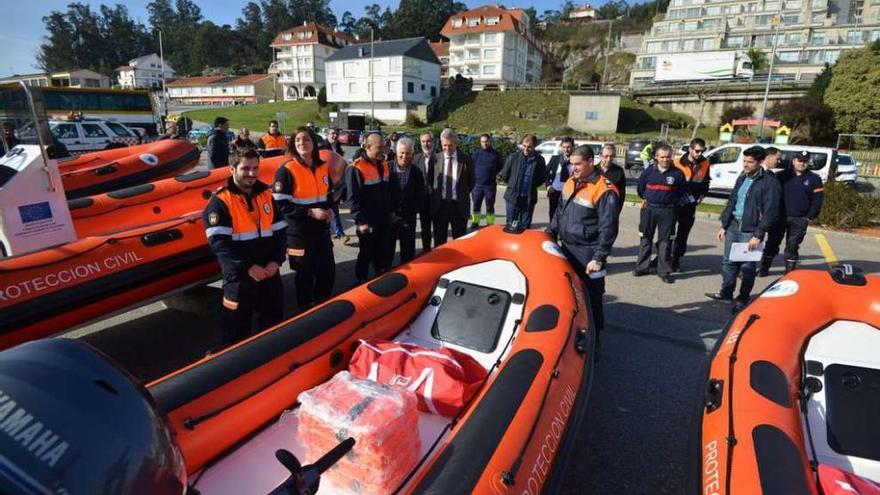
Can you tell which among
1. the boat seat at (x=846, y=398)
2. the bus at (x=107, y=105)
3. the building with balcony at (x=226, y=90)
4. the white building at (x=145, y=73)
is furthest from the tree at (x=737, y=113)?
the white building at (x=145, y=73)

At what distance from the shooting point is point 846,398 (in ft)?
8.16

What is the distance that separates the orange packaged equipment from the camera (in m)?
1.86

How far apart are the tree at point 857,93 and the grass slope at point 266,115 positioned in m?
36.6

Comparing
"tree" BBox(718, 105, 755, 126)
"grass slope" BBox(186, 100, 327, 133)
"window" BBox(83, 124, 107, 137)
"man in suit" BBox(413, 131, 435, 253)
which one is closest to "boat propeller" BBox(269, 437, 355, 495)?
"man in suit" BBox(413, 131, 435, 253)

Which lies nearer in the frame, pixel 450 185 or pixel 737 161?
pixel 450 185

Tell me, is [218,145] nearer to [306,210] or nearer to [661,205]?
[306,210]

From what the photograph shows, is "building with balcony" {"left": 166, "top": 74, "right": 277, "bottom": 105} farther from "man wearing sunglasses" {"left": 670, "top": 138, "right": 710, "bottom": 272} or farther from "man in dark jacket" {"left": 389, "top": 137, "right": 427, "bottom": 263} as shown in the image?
"man wearing sunglasses" {"left": 670, "top": 138, "right": 710, "bottom": 272}

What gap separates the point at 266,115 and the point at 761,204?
46.0 m

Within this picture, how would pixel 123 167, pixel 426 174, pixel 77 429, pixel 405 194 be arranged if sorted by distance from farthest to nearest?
pixel 123 167
pixel 426 174
pixel 405 194
pixel 77 429

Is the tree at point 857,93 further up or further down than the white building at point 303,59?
further down

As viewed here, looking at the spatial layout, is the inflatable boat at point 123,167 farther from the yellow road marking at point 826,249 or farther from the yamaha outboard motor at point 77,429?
the yellow road marking at point 826,249

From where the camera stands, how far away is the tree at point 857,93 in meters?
24.7

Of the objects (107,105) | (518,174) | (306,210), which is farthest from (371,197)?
(107,105)

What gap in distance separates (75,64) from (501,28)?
2919 inches
